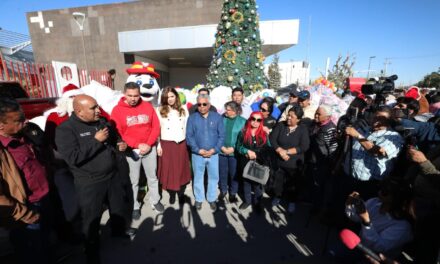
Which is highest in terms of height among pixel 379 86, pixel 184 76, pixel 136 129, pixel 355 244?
pixel 184 76

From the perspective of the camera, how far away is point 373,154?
2.31 meters

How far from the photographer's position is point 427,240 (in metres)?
1.55

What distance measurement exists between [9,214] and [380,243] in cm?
301

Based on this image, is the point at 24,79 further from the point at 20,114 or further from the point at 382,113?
the point at 382,113

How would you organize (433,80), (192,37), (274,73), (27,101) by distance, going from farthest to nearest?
(433,80), (274,73), (192,37), (27,101)

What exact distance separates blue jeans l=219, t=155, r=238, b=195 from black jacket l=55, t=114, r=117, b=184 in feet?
5.51

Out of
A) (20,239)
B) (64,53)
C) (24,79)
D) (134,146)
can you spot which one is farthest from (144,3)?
(20,239)

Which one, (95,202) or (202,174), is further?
(202,174)

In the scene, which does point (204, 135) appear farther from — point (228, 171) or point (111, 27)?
point (111, 27)

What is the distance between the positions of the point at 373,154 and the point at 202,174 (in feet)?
7.65

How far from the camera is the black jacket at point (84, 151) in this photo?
6.50 feet

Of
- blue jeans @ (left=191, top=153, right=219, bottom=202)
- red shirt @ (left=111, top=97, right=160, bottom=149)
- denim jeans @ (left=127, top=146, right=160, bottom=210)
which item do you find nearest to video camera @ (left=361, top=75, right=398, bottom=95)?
blue jeans @ (left=191, top=153, right=219, bottom=202)

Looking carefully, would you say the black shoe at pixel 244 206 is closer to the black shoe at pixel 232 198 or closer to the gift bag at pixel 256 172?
the black shoe at pixel 232 198

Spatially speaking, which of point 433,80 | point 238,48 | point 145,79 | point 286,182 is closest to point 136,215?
point 145,79
